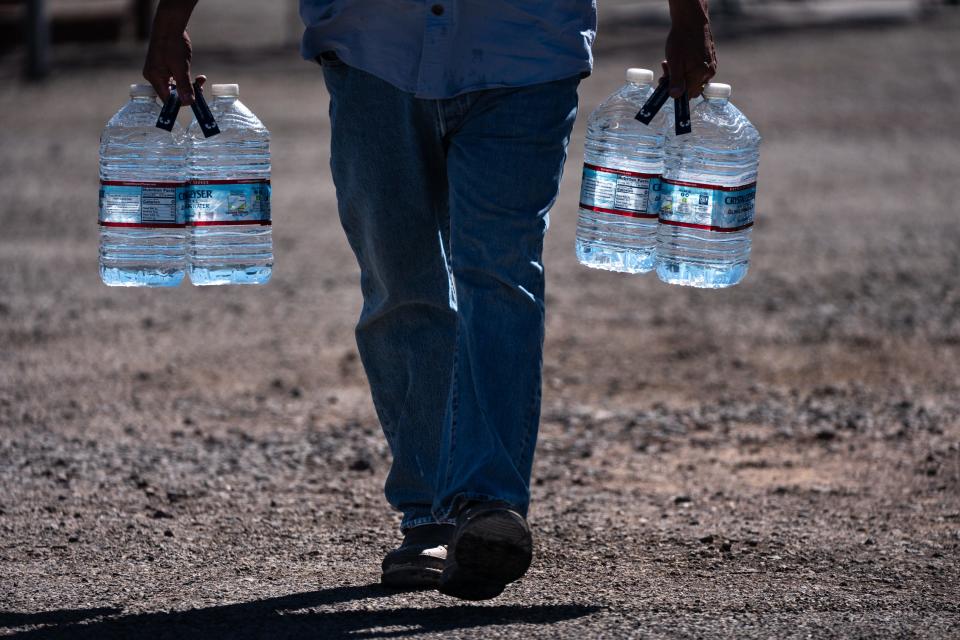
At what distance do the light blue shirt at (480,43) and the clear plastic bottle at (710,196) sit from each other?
54cm

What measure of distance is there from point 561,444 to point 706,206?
6.00 feet

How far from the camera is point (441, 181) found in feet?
12.8

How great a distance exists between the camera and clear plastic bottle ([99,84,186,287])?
4.21 m

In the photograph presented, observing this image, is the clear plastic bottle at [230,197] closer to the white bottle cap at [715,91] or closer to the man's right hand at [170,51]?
the man's right hand at [170,51]

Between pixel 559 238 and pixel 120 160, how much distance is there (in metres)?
5.31

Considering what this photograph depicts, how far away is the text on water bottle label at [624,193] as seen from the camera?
4.02 m

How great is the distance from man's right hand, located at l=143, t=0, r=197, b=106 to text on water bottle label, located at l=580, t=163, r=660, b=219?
3.82 ft

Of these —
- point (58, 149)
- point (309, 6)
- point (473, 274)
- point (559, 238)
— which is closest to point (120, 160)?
point (309, 6)

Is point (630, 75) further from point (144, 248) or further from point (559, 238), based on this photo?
point (559, 238)

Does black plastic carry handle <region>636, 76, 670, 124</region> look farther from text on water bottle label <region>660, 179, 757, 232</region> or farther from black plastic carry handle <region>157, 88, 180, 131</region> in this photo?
black plastic carry handle <region>157, 88, 180, 131</region>

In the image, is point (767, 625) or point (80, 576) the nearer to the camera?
point (767, 625)

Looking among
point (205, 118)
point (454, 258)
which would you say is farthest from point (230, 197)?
point (454, 258)

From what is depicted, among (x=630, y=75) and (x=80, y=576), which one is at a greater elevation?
(x=630, y=75)

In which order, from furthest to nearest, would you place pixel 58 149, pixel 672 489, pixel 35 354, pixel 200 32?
1. pixel 200 32
2. pixel 58 149
3. pixel 35 354
4. pixel 672 489
